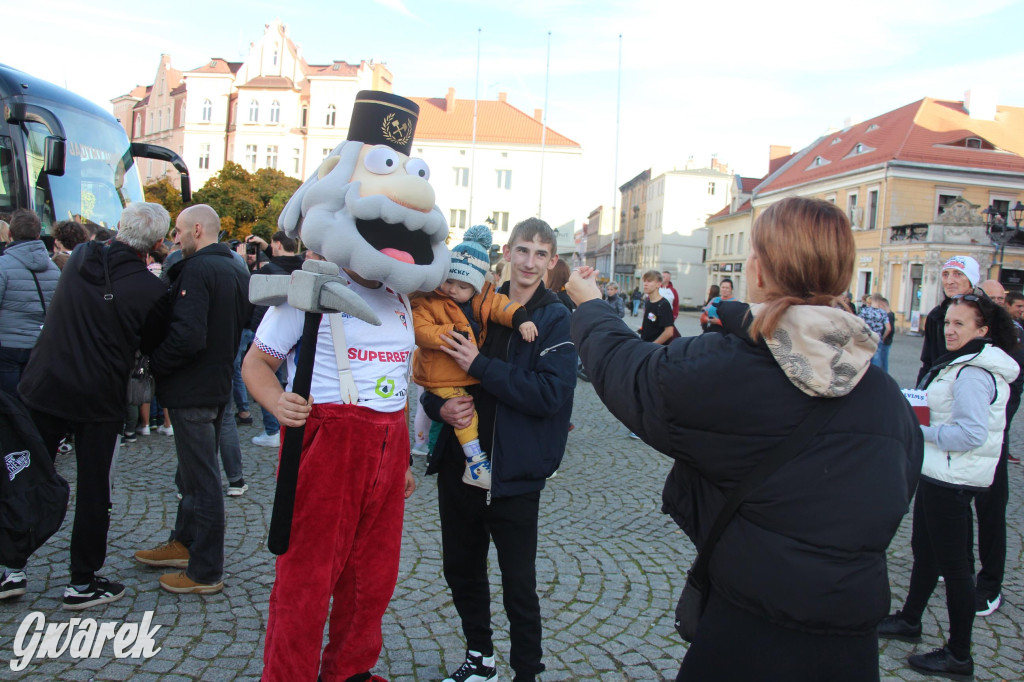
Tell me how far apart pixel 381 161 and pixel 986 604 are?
Answer: 4100 millimetres

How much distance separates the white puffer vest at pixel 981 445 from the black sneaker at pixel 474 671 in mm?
2299

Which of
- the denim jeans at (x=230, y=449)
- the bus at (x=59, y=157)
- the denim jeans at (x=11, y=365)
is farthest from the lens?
the bus at (x=59, y=157)

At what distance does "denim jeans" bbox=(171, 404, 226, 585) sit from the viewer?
361 centimetres

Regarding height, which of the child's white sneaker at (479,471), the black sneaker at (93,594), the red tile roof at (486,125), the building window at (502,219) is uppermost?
the red tile roof at (486,125)

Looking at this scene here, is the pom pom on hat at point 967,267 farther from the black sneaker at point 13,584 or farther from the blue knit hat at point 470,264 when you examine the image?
the black sneaker at point 13,584

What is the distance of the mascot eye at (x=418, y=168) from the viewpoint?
260cm

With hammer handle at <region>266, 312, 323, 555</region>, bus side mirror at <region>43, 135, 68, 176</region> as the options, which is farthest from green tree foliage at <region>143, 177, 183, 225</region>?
hammer handle at <region>266, 312, 323, 555</region>

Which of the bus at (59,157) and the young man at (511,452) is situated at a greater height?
the bus at (59,157)

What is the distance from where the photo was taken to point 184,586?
359cm

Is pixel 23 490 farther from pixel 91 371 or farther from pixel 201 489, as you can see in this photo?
pixel 201 489

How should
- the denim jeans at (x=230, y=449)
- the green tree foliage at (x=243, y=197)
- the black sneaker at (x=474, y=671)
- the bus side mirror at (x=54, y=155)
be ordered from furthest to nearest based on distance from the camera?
the green tree foliage at (x=243, y=197), the bus side mirror at (x=54, y=155), the denim jeans at (x=230, y=449), the black sneaker at (x=474, y=671)

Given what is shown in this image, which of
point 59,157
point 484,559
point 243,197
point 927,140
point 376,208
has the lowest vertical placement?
point 484,559

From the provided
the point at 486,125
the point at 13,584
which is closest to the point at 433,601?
the point at 13,584

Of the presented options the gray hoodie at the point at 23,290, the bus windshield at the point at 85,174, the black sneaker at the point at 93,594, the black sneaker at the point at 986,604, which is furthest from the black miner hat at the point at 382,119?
the bus windshield at the point at 85,174
